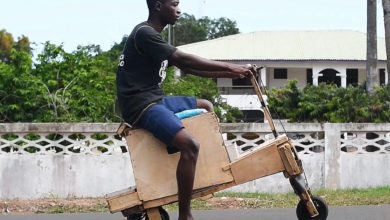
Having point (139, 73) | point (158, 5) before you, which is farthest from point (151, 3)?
point (139, 73)

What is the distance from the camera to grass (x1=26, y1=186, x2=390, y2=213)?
8000 mm

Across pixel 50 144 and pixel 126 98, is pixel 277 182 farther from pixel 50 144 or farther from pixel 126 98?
pixel 126 98

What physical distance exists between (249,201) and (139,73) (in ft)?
10.8

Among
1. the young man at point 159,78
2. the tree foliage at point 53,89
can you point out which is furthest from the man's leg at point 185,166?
the tree foliage at point 53,89

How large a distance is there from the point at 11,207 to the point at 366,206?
3.98 m

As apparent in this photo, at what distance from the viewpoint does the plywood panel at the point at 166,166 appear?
5.47 metres

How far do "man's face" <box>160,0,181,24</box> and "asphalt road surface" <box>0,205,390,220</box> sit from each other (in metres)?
2.35

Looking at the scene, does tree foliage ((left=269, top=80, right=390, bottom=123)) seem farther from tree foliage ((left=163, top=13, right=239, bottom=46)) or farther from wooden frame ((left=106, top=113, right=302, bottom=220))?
tree foliage ((left=163, top=13, right=239, bottom=46))

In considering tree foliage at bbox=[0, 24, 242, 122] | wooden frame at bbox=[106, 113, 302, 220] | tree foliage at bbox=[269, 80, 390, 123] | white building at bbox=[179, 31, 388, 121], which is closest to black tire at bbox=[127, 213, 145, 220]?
wooden frame at bbox=[106, 113, 302, 220]

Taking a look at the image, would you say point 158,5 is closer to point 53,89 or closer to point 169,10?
point 169,10

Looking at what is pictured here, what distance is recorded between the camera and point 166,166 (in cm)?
548

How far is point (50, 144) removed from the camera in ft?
31.2

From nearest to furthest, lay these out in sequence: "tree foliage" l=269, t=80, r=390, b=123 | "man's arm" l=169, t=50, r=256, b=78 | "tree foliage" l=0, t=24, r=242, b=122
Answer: "man's arm" l=169, t=50, r=256, b=78 < "tree foliage" l=0, t=24, r=242, b=122 < "tree foliage" l=269, t=80, r=390, b=123

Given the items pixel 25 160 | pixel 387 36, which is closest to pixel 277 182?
pixel 25 160
